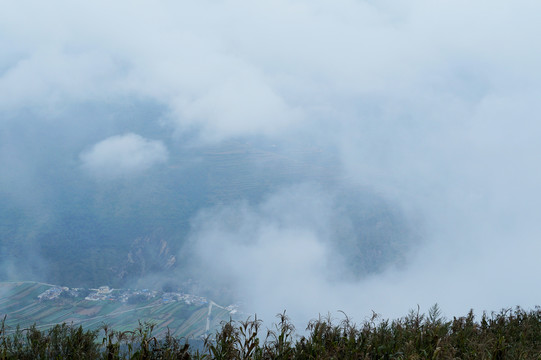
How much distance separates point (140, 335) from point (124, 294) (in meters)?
92.8

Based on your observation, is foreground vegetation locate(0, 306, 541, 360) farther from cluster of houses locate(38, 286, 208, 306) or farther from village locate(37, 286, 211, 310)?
cluster of houses locate(38, 286, 208, 306)

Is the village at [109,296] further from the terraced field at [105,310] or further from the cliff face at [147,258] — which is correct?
the cliff face at [147,258]

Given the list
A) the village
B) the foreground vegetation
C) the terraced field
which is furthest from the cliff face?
the foreground vegetation

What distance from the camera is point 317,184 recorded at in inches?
7741

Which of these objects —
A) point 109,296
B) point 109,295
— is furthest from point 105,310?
point 109,295

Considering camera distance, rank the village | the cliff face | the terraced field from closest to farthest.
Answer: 1. the terraced field
2. the village
3. the cliff face

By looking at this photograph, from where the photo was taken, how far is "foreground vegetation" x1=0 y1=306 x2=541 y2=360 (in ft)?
11.3

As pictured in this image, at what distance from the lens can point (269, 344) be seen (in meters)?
3.65

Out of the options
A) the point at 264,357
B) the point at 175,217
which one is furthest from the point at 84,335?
the point at 175,217

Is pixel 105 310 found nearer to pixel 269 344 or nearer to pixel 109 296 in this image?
pixel 109 296

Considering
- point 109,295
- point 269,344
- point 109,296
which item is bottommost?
point 269,344

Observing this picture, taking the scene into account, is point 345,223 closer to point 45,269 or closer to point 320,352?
point 45,269

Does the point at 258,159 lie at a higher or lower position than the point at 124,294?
higher

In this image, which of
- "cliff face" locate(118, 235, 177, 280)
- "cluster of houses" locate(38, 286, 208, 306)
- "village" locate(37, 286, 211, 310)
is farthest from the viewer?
"cliff face" locate(118, 235, 177, 280)
